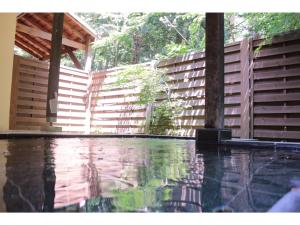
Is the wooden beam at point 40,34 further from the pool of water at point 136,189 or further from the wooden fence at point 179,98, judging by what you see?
the pool of water at point 136,189

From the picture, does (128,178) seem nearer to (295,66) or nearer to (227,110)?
(295,66)

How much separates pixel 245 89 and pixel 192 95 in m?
1.36

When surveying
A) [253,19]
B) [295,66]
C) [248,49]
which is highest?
[253,19]

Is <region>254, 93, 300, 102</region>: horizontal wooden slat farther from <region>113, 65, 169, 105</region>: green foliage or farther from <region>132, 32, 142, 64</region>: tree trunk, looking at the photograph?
<region>132, 32, 142, 64</region>: tree trunk

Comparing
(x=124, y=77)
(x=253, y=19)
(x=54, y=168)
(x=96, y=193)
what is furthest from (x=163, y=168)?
(x=253, y=19)

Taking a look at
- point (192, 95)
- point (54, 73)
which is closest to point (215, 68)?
point (192, 95)

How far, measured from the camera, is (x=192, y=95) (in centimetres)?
670

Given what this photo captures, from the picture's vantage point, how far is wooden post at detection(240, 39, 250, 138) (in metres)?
5.49

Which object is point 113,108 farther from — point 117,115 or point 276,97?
point 276,97

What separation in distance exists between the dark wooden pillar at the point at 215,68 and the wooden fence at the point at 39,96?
19.4 feet

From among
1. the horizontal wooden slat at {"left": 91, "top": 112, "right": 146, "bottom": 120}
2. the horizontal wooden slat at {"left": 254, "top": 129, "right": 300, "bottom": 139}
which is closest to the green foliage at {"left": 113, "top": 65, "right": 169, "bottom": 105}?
the horizontal wooden slat at {"left": 91, "top": 112, "right": 146, "bottom": 120}

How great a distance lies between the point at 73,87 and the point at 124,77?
1.97 m

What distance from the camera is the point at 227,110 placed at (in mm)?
5887

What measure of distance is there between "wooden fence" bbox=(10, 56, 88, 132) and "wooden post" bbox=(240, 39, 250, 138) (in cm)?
543
